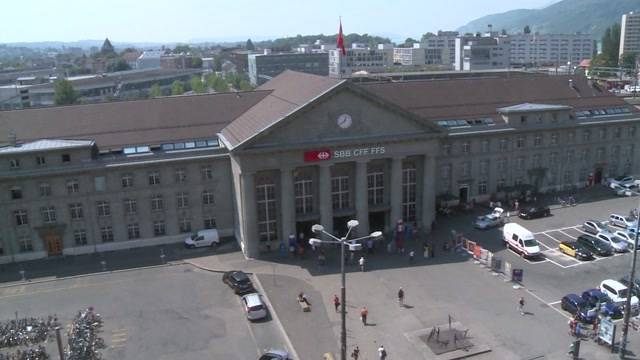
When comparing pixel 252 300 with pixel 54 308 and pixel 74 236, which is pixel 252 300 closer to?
pixel 54 308

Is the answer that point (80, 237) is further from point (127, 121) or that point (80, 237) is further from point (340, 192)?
point (340, 192)

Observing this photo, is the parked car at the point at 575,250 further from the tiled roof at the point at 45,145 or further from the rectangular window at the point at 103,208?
the tiled roof at the point at 45,145

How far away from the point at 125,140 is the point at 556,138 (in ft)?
182

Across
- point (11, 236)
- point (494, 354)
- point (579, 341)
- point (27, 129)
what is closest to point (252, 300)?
point (494, 354)

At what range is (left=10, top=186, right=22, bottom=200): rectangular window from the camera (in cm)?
5553

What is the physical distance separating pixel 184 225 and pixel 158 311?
1631 centimetres

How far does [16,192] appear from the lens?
55688 millimetres

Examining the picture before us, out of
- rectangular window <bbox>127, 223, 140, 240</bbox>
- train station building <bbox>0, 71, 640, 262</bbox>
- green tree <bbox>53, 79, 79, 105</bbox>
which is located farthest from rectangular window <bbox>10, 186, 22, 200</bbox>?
green tree <bbox>53, 79, 79, 105</bbox>

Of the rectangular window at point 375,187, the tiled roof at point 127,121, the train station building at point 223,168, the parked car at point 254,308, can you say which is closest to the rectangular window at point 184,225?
the train station building at point 223,168

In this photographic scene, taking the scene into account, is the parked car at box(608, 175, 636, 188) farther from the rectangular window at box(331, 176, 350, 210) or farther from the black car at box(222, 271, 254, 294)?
the black car at box(222, 271, 254, 294)

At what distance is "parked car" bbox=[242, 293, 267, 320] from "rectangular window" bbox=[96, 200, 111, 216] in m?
22.0

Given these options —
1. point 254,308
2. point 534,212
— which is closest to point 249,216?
point 254,308

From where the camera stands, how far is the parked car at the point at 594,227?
60438 millimetres

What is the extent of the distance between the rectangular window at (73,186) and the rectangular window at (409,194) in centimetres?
3487
